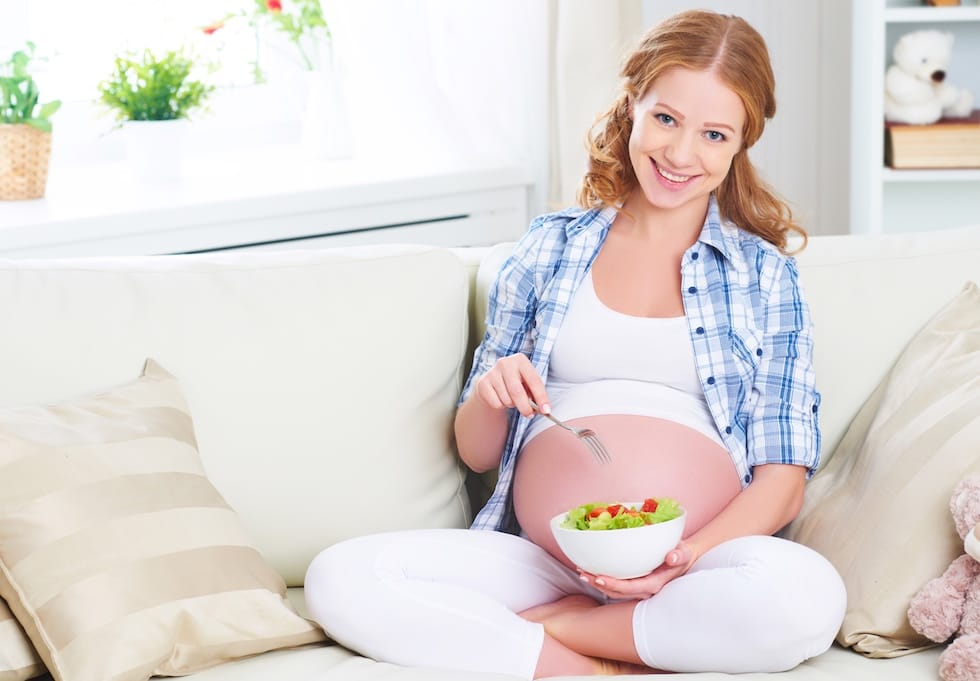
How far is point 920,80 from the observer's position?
8.92 ft

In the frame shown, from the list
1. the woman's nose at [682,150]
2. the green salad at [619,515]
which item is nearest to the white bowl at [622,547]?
the green salad at [619,515]

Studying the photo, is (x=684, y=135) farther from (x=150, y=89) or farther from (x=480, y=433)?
(x=150, y=89)

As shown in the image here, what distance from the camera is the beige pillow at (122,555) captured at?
128 centimetres

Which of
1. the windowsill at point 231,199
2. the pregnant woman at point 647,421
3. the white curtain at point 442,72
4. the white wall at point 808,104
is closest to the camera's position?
the pregnant woman at point 647,421

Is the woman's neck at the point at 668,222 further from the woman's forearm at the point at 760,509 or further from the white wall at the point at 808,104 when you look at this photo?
the white wall at the point at 808,104

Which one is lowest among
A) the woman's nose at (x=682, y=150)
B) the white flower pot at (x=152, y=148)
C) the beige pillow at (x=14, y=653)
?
the beige pillow at (x=14, y=653)

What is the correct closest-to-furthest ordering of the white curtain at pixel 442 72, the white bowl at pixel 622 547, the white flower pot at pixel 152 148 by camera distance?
the white bowl at pixel 622 547
the white flower pot at pixel 152 148
the white curtain at pixel 442 72

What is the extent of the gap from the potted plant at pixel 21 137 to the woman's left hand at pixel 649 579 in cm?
157

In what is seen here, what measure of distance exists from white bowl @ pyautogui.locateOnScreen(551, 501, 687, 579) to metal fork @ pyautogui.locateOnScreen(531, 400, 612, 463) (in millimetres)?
153

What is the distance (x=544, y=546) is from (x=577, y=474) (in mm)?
104

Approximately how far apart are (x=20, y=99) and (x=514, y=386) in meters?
1.44

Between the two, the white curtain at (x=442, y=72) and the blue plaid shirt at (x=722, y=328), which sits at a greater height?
the white curtain at (x=442, y=72)

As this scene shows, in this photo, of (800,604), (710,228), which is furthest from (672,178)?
(800,604)

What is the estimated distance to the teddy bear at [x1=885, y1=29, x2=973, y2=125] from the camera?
2.70 m
